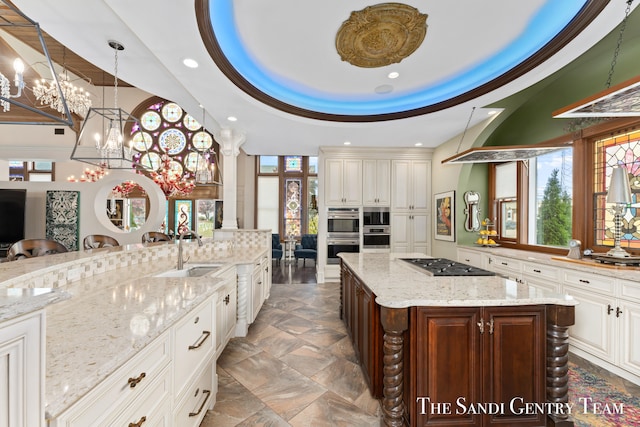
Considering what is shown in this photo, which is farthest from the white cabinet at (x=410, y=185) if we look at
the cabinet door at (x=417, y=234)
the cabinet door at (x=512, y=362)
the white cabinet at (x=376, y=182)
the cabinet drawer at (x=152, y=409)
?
the cabinet drawer at (x=152, y=409)

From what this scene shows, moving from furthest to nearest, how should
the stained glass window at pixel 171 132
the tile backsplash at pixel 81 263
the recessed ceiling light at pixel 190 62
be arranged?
the stained glass window at pixel 171 132 < the recessed ceiling light at pixel 190 62 < the tile backsplash at pixel 81 263

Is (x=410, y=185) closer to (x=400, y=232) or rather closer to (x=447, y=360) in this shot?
(x=400, y=232)

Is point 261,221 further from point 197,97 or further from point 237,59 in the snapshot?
point 237,59

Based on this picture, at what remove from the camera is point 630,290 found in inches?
84.3

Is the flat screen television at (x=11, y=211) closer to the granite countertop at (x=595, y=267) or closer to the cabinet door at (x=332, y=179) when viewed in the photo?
the cabinet door at (x=332, y=179)

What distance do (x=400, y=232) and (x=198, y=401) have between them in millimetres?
4535

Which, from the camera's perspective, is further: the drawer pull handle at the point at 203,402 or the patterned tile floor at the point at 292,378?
the patterned tile floor at the point at 292,378

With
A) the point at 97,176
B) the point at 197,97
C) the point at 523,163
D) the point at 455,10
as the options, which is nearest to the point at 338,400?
the point at 455,10

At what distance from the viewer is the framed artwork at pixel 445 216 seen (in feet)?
15.4

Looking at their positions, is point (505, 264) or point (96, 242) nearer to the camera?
point (96, 242)

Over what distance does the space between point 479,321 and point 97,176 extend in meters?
9.08

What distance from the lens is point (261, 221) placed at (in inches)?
330

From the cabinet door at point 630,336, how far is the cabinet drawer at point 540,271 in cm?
61

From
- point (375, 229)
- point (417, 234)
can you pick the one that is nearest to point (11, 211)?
point (375, 229)
